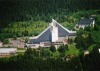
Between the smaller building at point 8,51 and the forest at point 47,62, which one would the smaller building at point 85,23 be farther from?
the smaller building at point 8,51

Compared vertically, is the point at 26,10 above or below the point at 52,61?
above

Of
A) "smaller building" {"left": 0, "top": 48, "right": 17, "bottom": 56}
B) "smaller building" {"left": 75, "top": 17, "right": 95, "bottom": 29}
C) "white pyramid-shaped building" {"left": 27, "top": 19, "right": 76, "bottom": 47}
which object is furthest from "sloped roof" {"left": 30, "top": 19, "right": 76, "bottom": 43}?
"smaller building" {"left": 0, "top": 48, "right": 17, "bottom": 56}

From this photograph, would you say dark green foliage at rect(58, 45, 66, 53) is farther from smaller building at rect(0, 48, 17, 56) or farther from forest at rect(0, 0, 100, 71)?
smaller building at rect(0, 48, 17, 56)

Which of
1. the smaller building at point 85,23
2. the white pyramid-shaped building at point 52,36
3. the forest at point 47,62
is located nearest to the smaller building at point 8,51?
the forest at point 47,62

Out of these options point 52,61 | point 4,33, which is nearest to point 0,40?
point 4,33

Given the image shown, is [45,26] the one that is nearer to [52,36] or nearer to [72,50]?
[52,36]

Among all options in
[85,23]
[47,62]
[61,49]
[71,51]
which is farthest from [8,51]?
[85,23]

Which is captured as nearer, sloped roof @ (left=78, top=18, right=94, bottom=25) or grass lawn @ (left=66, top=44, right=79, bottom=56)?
grass lawn @ (left=66, top=44, right=79, bottom=56)

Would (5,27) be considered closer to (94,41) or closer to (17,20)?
(17,20)
